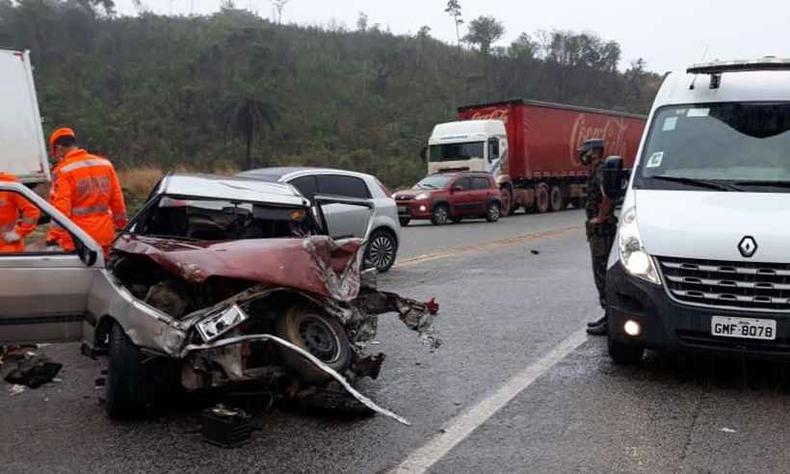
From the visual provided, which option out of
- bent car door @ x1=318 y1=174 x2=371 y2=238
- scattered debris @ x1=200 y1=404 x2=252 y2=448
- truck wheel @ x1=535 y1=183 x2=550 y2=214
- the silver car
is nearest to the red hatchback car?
truck wheel @ x1=535 y1=183 x2=550 y2=214

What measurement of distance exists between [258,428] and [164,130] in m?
60.9

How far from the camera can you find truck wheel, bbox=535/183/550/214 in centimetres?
2877

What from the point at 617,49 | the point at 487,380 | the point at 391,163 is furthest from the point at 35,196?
the point at 617,49

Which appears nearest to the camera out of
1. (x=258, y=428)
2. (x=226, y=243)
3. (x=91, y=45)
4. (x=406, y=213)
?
(x=258, y=428)

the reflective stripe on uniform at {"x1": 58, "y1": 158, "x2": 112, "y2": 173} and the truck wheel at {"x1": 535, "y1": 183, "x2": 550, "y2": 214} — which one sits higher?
the reflective stripe on uniform at {"x1": 58, "y1": 158, "x2": 112, "y2": 173}

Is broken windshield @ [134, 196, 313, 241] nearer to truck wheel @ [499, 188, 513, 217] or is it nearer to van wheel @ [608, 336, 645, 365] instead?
van wheel @ [608, 336, 645, 365]

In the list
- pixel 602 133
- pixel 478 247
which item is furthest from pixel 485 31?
pixel 478 247

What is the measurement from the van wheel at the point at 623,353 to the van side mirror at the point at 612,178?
1.32 m

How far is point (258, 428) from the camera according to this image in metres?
4.34

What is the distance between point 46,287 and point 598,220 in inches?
178

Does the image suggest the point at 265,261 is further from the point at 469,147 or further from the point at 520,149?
the point at 520,149

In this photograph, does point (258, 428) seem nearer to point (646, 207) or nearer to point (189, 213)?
point (189, 213)

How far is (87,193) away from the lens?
6.19 metres

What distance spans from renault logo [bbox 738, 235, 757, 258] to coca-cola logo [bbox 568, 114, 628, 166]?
26.0m
